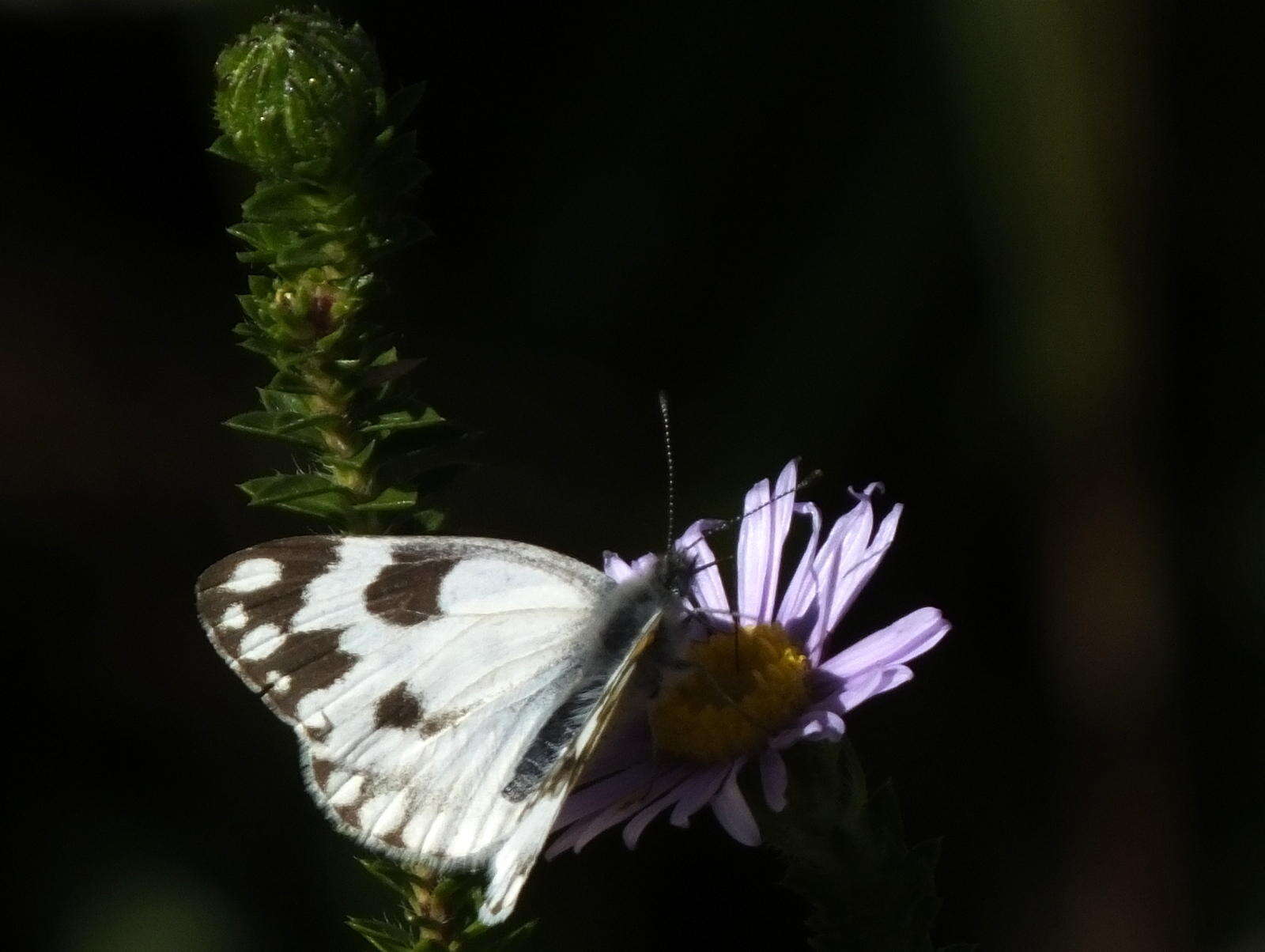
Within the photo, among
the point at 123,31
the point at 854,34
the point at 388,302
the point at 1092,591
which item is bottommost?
the point at 1092,591

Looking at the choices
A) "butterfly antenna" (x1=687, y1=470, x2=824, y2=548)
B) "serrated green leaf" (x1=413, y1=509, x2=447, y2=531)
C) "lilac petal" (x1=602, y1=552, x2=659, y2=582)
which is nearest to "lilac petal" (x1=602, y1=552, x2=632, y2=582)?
"lilac petal" (x1=602, y1=552, x2=659, y2=582)

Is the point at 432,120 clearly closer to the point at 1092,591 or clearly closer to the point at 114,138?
the point at 114,138

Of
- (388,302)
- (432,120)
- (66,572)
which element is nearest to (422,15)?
(432,120)

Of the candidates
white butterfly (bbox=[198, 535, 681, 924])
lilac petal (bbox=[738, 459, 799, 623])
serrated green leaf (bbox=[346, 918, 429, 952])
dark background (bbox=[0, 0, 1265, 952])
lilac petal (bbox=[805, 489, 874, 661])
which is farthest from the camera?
dark background (bbox=[0, 0, 1265, 952])

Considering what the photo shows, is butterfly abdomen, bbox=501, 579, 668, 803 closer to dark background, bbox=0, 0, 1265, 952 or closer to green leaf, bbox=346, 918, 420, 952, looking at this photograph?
green leaf, bbox=346, 918, 420, 952

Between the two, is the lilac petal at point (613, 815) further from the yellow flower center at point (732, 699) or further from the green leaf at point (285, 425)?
the green leaf at point (285, 425)
